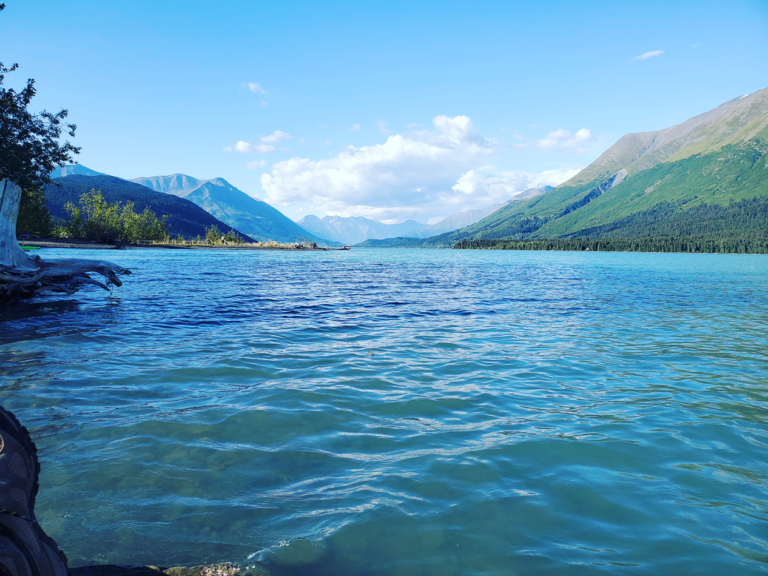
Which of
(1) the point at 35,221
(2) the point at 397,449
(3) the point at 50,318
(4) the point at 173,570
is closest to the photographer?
(4) the point at 173,570

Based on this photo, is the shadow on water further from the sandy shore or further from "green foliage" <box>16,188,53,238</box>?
"green foliage" <box>16,188,53,238</box>

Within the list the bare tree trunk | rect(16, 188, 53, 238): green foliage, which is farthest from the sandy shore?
rect(16, 188, 53, 238): green foliage

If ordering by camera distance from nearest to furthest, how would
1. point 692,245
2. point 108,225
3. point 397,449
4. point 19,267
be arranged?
point 397,449
point 19,267
point 108,225
point 692,245

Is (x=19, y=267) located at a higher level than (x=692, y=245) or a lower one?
lower

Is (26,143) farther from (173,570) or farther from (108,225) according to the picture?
(108,225)

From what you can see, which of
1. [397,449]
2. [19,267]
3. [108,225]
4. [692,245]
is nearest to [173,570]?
[397,449]

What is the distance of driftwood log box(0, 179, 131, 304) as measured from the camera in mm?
16969

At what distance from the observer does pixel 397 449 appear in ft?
19.5

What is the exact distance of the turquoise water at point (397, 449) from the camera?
13.0ft

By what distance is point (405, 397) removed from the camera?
8.12 meters

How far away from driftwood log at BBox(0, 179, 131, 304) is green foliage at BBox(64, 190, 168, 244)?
3416 inches

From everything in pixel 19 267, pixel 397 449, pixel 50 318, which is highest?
pixel 19 267

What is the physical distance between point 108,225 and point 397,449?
116793 millimetres

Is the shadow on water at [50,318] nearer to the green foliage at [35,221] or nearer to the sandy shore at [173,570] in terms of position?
the sandy shore at [173,570]
